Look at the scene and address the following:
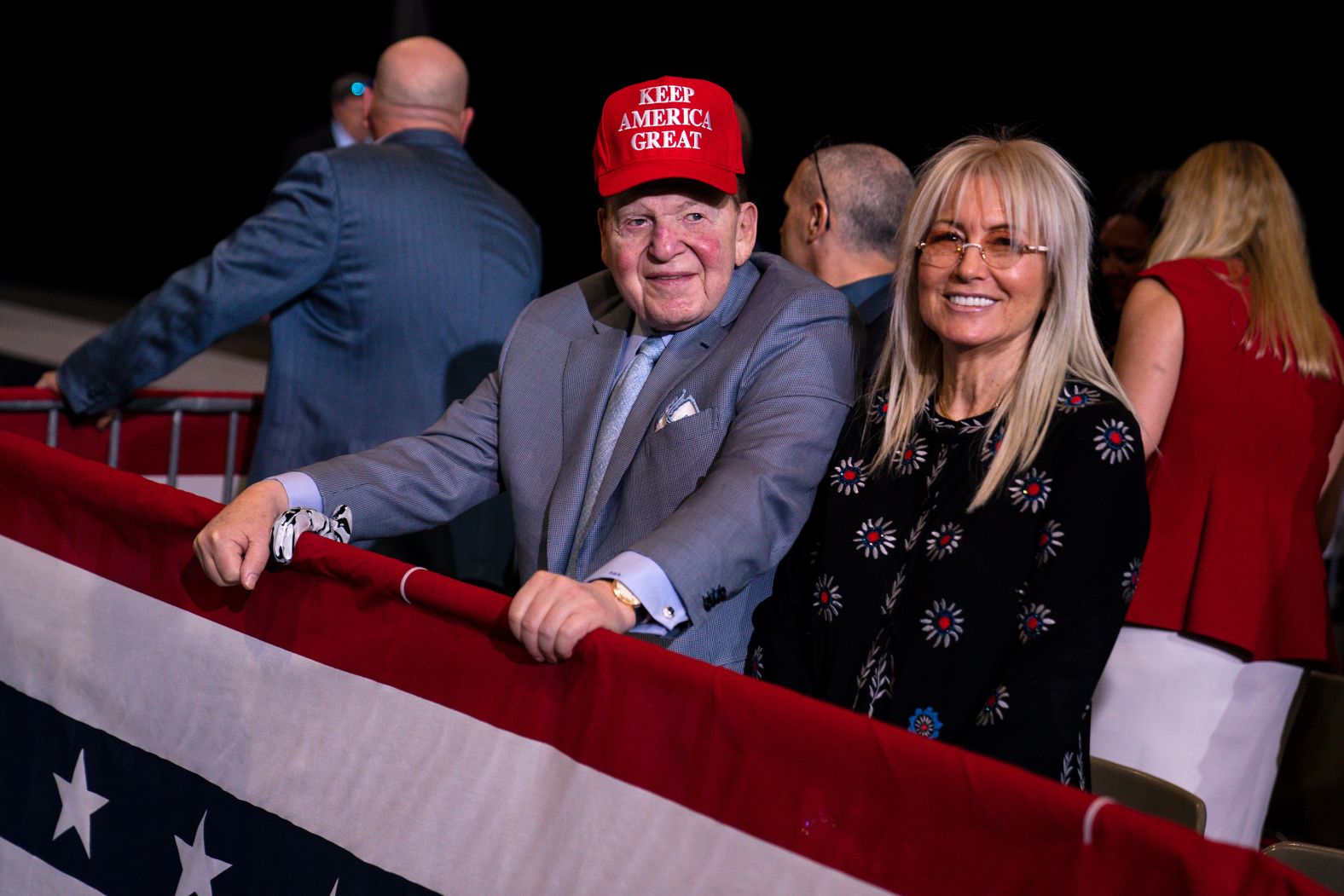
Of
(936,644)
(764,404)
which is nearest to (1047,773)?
(936,644)

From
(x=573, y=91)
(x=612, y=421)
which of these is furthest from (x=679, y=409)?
(x=573, y=91)

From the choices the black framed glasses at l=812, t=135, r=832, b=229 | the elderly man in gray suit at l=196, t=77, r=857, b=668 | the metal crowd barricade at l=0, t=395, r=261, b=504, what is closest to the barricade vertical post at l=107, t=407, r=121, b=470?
the metal crowd barricade at l=0, t=395, r=261, b=504

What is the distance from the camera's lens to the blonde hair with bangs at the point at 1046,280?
1748 mm

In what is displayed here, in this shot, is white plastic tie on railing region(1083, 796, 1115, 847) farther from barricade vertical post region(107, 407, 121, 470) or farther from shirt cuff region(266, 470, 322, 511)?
barricade vertical post region(107, 407, 121, 470)

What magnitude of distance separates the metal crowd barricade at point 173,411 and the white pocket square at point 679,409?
5.59 ft

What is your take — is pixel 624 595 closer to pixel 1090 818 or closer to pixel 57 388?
pixel 1090 818

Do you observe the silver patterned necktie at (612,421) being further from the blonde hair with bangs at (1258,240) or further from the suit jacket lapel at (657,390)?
the blonde hair with bangs at (1258,240)

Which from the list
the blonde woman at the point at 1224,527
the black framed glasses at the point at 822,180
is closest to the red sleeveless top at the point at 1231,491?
the blonde woman at the point at 1224,527

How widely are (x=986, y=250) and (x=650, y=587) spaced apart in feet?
2.25

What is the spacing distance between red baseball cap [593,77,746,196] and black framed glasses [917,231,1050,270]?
1.07 feet

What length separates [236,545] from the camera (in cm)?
183

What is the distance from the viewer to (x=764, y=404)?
182cm

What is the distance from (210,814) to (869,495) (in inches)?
41.5

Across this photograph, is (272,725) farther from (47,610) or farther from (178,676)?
(47,610)
